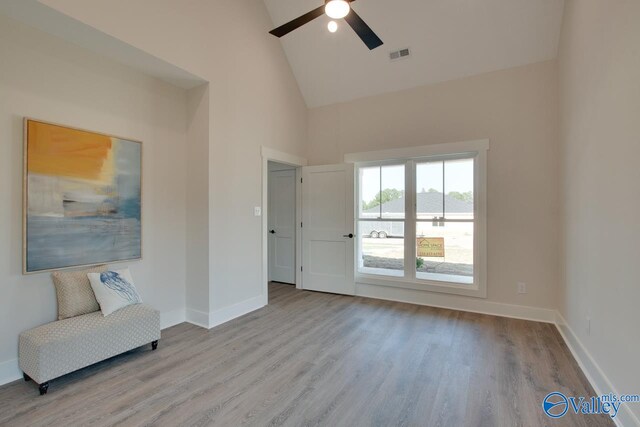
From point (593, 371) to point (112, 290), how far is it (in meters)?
4.07

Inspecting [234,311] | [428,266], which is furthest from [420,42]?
[234,311]

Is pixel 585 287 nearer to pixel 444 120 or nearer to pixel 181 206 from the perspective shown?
pixel 444 120

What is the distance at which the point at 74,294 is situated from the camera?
2.61m

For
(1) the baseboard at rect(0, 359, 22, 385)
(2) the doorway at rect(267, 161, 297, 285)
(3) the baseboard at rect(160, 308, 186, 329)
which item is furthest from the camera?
(2) the doorway at rect(267, 161, 297, 285)

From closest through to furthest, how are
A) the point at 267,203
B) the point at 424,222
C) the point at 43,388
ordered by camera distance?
the point at 43,388 → the point at 424,222 → the point at 267,203

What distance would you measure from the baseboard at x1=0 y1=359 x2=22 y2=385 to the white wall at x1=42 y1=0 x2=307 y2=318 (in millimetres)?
1614

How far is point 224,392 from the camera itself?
7.29 ft

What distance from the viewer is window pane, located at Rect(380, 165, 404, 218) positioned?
15.0 ft

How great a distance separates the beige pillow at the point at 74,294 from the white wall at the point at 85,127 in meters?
0.11

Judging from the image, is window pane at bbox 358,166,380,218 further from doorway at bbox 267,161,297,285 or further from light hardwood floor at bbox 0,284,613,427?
light hardwood floor at bbox 0,284,613,427

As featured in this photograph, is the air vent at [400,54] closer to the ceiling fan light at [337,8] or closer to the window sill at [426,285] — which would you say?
the ceiling fan light at [337,8]

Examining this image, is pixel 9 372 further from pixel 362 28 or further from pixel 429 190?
pixel 429 190

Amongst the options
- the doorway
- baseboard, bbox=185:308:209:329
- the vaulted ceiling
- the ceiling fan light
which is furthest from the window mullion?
baseboard, bbox=185:308:209:329

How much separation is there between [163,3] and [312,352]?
148 inches
